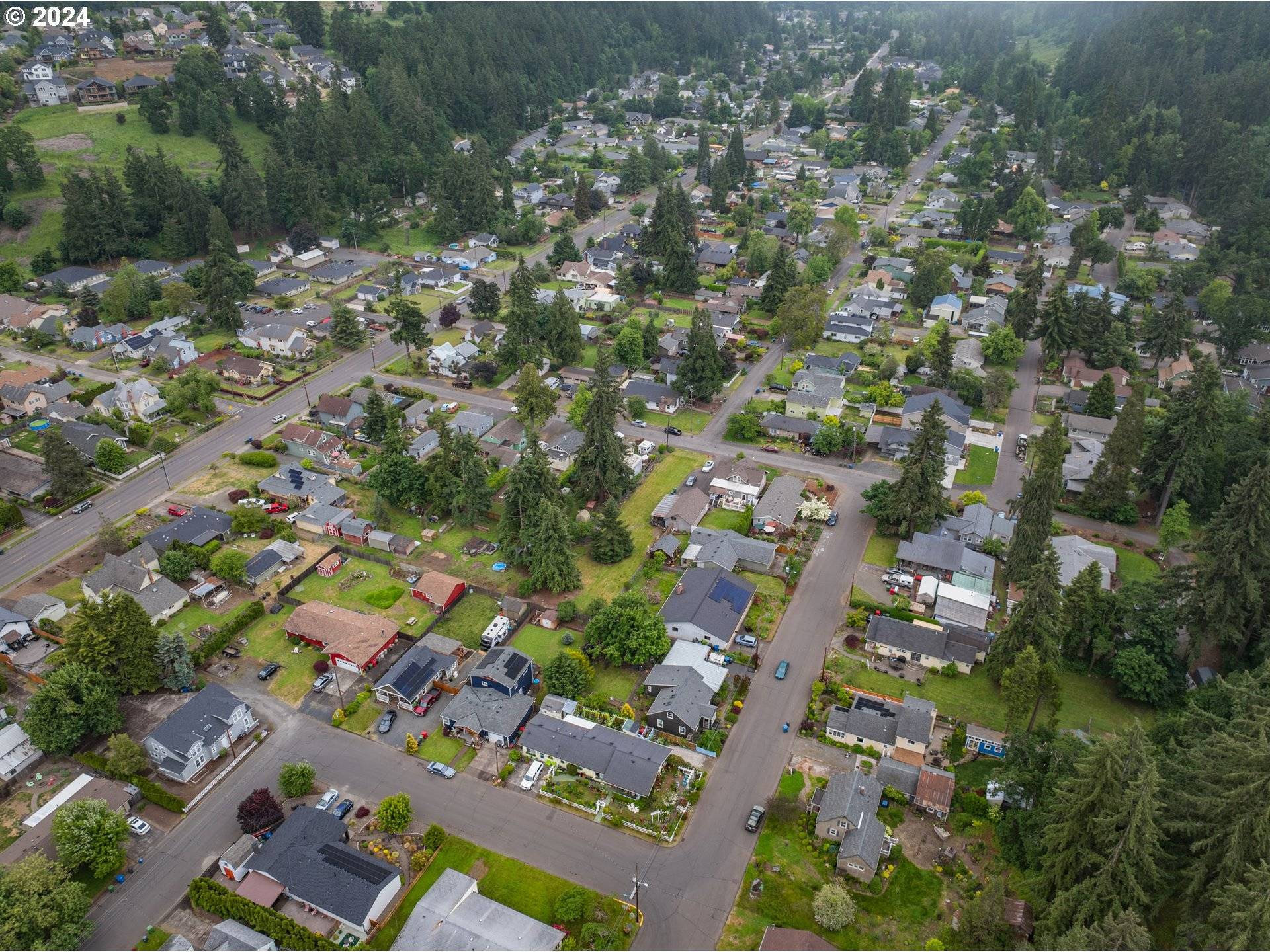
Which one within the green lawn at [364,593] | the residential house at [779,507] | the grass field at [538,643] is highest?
the residential house at [779,507]

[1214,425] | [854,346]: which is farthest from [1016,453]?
[854,346]

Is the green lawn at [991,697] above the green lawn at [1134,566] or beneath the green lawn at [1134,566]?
beneath

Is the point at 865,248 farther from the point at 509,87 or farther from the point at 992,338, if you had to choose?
the point at 509,87

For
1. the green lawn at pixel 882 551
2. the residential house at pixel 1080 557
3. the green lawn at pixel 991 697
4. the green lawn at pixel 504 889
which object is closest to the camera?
the green lawn at pixel 504 889

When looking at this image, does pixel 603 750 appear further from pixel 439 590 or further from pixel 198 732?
pixel 198 732

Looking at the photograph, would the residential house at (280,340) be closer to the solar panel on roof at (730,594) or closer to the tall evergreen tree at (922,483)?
the solar panel on roof at (730,594)

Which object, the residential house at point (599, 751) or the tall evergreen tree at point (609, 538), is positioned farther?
the tall evergreen tree at point (609, 538)

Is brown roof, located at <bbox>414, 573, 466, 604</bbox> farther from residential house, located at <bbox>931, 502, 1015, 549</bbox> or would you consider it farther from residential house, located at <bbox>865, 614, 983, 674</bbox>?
residential house, located at <bbox>931, 502, 1015, 549</bbox>

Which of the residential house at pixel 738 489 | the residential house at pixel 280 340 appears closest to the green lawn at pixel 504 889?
the residential house at pixel 738 489
